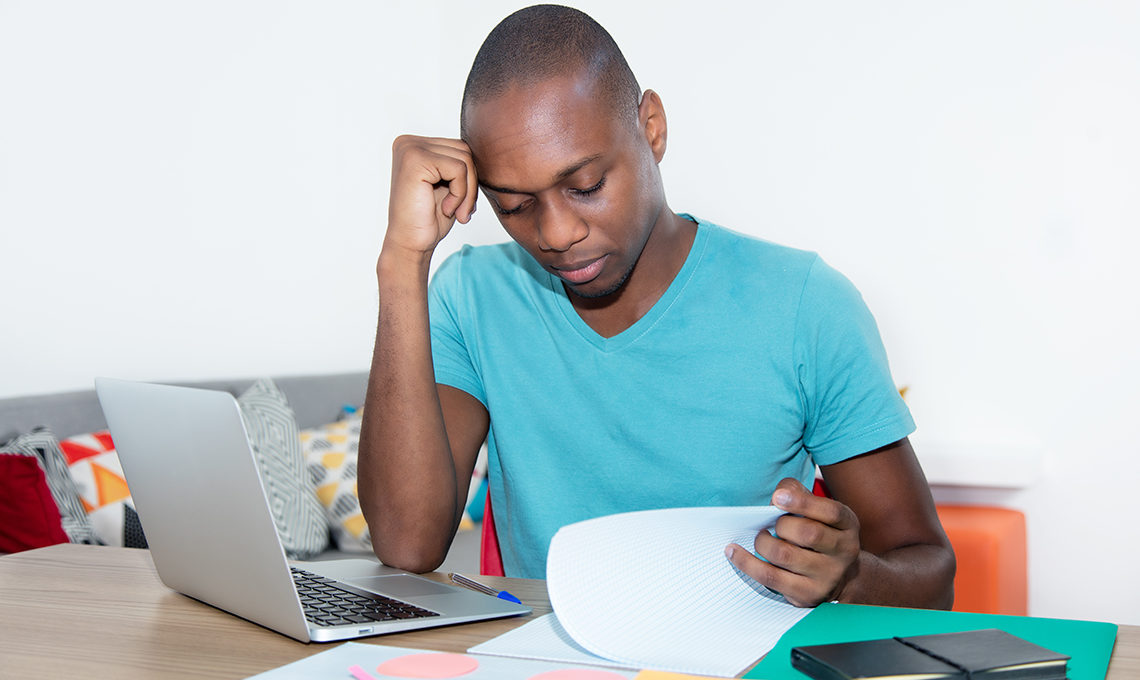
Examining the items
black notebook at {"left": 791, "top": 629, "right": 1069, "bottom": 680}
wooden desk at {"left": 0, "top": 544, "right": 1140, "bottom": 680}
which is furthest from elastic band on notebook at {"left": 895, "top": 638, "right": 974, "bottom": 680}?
wooden desk at {"left": 0, "top": 544, "right": 1140, "bottom": 680}

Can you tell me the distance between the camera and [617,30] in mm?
3223

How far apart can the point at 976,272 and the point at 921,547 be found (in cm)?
195

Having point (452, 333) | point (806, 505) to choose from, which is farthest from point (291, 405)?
point (806, 505)

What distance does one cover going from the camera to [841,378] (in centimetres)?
113

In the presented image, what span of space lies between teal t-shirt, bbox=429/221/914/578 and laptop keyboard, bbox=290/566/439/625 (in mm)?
379

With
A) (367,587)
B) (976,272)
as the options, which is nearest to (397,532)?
(367,587)

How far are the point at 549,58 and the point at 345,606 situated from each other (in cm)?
63

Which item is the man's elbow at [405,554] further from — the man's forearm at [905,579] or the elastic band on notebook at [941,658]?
the elastic band on notebook at [941,658]

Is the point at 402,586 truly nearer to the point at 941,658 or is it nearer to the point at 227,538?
the point at 227,538

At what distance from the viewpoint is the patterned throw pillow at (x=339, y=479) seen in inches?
99.8

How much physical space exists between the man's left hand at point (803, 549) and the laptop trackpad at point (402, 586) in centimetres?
31

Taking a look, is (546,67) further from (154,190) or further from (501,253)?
(154,190)

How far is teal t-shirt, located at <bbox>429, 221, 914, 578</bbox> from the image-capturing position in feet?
3.79

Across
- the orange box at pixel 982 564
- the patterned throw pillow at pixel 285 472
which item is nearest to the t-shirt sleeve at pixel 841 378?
the orange box at pixel 982 564
